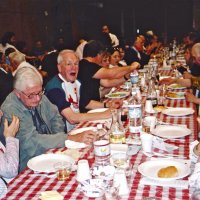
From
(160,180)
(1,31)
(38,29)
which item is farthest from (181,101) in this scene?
(38,29)

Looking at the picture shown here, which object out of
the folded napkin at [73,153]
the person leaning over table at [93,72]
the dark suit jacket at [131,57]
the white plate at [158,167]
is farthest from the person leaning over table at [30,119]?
the dark suit jacket at [131,57]

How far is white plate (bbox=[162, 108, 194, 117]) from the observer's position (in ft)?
9.47

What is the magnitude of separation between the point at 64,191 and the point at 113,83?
281 cm

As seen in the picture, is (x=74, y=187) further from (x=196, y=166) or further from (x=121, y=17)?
(x=121, y=17)

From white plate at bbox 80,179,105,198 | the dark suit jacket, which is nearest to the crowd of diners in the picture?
white plate at bbox 80,179,105,198

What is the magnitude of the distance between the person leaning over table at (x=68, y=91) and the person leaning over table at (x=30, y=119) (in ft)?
1.18

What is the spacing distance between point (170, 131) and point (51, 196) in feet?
3.65

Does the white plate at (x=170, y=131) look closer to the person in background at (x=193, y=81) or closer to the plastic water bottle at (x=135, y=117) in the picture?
the plastic water bottle at (x=135, y=117)

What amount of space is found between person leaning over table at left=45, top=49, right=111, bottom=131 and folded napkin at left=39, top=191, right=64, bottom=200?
133 cm

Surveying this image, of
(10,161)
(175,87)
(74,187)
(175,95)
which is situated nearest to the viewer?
(74,187)

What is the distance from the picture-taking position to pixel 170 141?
229cm

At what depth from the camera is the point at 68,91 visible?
344 cm

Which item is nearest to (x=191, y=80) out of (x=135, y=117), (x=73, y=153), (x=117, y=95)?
(x=117, y=95)

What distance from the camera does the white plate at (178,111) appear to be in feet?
9.47
